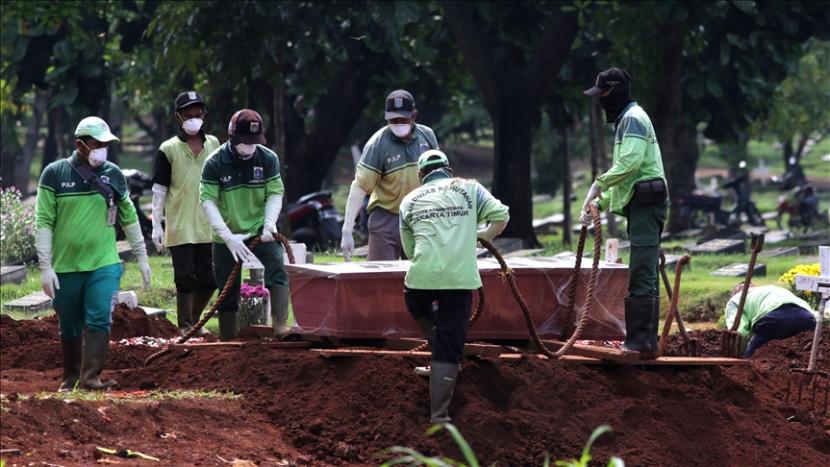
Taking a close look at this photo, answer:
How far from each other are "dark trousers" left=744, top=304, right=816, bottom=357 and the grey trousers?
321 cm

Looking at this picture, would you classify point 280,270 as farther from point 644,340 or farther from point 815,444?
point 815,444

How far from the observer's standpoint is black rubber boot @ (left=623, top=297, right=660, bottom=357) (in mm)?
9953

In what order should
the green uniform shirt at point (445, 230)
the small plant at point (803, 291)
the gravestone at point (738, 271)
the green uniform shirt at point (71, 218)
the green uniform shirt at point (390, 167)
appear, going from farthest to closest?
the gravestone at point (738, 271) → the small plant at point (803, 291) → the green uniform shirt at point (390, 167) → the green uniform shirt at point (71, 218) → the green uniform shirt at point (445, 230)

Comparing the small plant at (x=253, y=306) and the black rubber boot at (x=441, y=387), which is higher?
the small plant at (x=253, y=306)

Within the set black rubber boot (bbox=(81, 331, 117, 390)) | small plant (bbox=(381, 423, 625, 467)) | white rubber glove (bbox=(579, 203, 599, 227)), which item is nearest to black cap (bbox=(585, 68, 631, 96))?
white rubber glove (bbox=(579, 203, 599, 227))

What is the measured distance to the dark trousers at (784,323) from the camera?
41.8 feet

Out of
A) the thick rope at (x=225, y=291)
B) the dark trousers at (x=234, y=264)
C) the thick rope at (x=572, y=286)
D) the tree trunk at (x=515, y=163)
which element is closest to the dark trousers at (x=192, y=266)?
the dark trousers at (x=234, y=264)

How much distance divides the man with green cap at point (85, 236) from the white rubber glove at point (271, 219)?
109 centimetres

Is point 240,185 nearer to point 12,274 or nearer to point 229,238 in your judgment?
point 229,238

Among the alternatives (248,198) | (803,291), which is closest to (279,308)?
(248,198)

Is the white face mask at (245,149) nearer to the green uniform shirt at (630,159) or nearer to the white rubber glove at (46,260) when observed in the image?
the white rubber glove at (46,260)

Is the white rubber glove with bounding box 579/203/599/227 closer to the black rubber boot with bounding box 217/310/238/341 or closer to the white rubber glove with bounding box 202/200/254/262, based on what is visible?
the white rubber glove with bounding box 202/200/254/262

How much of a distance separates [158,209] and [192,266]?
0.57 meters

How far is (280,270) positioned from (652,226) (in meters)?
2.99
